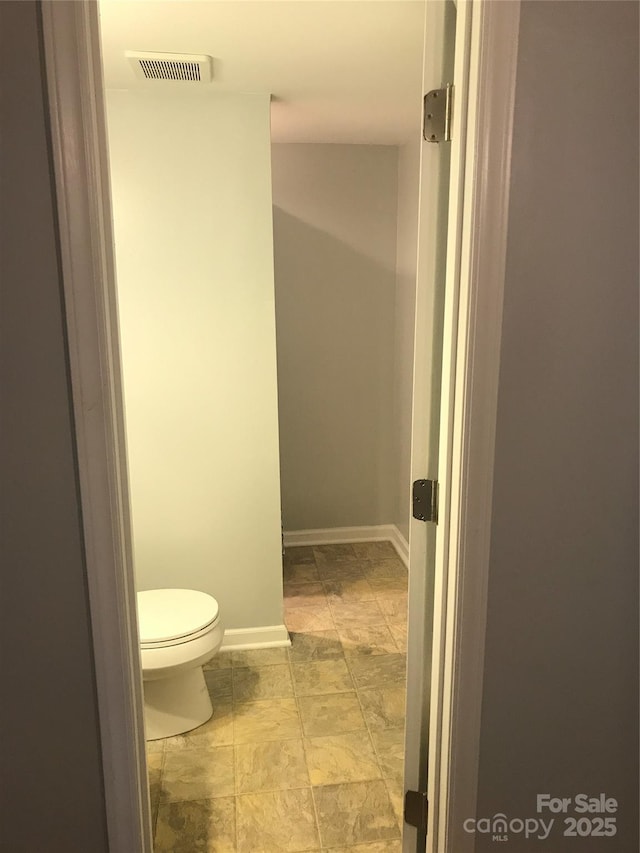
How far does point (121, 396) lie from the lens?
3.84ft

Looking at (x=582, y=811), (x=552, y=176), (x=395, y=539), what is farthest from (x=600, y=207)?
(x=395, y=539)

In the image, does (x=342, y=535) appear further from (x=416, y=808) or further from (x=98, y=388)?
(x=98, y=388)

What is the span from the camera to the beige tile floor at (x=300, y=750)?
1.84 metres

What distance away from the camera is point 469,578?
4.22 feet

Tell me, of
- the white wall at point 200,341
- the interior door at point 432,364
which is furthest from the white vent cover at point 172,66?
the interior door at point 432,364

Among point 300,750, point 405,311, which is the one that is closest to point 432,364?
point 300,750

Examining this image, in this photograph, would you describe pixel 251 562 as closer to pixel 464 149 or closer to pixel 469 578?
pixel 469 578

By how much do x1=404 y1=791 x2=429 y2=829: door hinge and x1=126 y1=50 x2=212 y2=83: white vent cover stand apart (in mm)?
2133

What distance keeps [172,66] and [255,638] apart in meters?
2.18

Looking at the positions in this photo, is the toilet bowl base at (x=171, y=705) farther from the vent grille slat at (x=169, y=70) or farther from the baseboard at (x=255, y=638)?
the vent grille slat at (x=169, y=70)

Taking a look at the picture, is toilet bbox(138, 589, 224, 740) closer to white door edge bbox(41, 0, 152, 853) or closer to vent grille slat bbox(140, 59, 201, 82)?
white door edge bbox(41, 0, 152, 853)

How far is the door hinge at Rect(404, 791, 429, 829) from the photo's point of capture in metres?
1.55

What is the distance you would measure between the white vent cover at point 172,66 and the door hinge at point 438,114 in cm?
104

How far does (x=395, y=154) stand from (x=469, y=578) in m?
2.78
